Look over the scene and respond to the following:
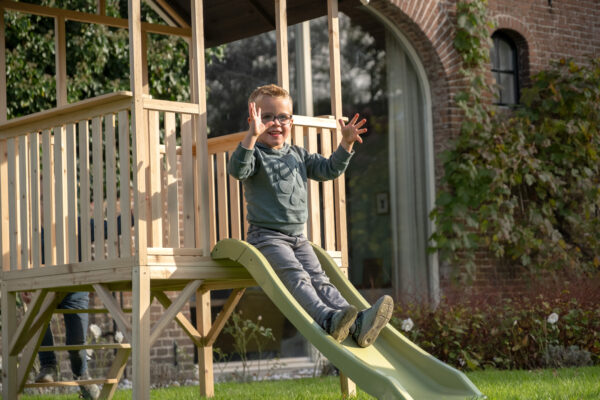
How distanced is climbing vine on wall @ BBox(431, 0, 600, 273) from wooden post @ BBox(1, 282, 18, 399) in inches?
196

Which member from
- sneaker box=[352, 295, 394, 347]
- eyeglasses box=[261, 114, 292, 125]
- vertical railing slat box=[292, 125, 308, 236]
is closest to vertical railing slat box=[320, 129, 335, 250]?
vertical railing slat box=[292, 125, 308, 236]

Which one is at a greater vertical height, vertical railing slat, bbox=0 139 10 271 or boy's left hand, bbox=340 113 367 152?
boy's left hand, bbox=340 113 367 152

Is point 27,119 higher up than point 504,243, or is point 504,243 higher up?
point 27,119

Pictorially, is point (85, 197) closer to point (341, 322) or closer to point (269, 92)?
point (269, 92)

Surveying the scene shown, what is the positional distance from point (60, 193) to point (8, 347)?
0.98 m

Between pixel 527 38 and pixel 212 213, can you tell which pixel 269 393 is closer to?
pixel 212 213

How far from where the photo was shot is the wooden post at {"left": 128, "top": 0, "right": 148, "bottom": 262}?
15.8 ft

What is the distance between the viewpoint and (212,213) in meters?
5.76

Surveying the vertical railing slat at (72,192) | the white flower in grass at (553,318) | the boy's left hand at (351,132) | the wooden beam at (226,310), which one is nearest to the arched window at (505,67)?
the white flower in grass at (553,318)

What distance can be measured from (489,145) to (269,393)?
4.56 m

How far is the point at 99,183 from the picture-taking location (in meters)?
5.18

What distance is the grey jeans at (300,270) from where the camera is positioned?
467 cm

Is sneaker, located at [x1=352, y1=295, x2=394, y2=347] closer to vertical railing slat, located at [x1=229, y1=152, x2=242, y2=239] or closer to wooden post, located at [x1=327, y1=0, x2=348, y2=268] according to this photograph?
wooden post, located at [x1=327, y1=0, x2=348, y2=268]

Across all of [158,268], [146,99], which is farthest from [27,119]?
[158,268]
